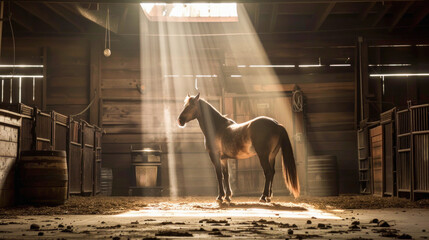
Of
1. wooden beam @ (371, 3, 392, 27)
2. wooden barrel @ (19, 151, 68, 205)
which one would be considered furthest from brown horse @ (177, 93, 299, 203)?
wooden beam @ (371, 3, 392, 27)

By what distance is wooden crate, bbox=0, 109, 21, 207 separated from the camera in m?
8.51

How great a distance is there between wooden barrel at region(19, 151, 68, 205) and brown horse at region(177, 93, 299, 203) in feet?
9.47

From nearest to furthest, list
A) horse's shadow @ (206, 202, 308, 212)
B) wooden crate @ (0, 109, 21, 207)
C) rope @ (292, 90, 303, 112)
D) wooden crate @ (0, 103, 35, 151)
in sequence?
wooden crate @ (0, 109, 21, 207)
horse's shadow @ (206, 202, 308, 212)
wooden crate @ (0, 103, 35, 151)
rope @ (292, 90, 303, 112)

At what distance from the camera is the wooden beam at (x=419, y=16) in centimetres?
1450

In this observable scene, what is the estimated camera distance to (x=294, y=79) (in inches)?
626

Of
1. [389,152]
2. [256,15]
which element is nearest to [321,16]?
[256,15]

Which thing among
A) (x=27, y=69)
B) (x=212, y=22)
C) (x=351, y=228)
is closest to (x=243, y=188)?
(x=212, y=22)

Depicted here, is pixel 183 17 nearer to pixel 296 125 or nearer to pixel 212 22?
pixel 212 22

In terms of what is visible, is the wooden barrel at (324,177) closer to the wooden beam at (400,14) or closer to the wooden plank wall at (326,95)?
the wooden plank wall at (326,95)

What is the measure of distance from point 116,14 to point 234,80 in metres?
3.80

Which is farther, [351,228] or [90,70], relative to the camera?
[90,70]

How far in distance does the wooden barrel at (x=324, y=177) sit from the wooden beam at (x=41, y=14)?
25.9ft

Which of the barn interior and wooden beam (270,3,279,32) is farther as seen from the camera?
the barn interior

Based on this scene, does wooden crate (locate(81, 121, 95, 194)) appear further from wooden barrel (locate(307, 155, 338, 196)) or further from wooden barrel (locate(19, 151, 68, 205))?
wooden barrel (locate(307, 155, 338, 196))
